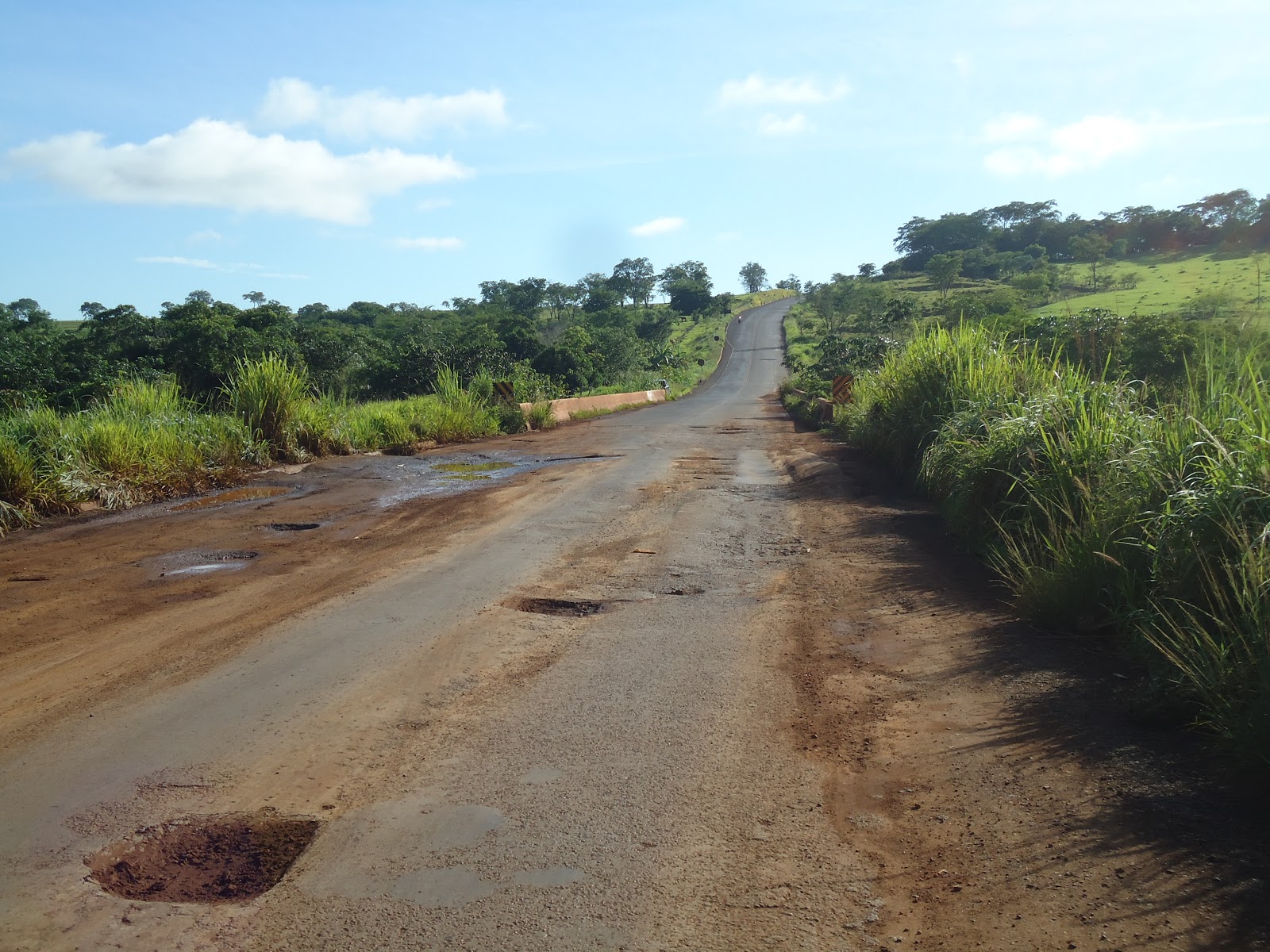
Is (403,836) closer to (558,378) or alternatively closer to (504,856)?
(504,856)

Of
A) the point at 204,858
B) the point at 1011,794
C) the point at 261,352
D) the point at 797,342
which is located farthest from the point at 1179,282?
the point at 797,342

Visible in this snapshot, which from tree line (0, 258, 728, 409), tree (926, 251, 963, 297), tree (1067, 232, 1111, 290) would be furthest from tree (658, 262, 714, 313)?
tree (1067, 232, 1111, 290)

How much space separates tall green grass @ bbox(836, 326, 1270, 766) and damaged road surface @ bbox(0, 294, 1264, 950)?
1.65 feet

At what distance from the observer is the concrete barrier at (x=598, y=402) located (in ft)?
104

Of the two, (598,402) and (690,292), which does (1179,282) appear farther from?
(690,292)

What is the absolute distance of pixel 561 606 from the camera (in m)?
7.09

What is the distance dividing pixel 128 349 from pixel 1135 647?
95.9 ft

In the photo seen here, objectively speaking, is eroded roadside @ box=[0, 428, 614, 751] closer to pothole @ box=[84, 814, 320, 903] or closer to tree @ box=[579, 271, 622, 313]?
pothole @ box=[84, 814, 320, 903]

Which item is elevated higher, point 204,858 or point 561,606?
point 204,858

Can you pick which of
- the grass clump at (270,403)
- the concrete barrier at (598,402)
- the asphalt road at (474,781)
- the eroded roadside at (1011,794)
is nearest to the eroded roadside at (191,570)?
the asphalt road at (474,781)

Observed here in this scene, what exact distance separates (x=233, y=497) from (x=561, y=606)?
7.45m

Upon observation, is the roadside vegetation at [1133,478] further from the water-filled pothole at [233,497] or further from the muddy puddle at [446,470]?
the water-filled pothole at [233,497]

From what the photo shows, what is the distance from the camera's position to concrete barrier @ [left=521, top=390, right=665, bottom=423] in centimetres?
3169

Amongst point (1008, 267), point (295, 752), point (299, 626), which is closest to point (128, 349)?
point (299, 626)
